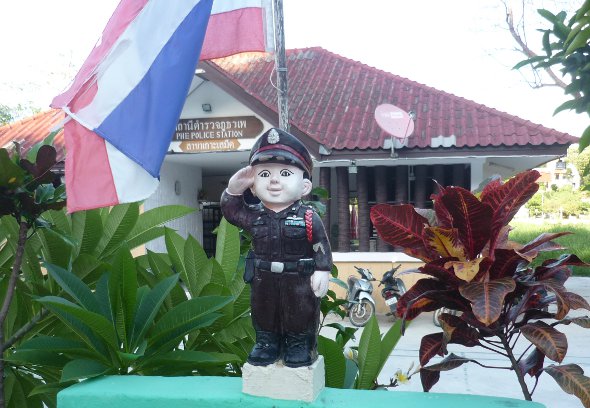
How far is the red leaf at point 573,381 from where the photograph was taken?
1736 mm

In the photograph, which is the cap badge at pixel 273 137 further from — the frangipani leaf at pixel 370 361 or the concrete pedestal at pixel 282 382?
the frangipani leaf at pixel 370 361

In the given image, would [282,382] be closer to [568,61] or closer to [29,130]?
[568,61]

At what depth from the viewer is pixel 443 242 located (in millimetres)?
1911

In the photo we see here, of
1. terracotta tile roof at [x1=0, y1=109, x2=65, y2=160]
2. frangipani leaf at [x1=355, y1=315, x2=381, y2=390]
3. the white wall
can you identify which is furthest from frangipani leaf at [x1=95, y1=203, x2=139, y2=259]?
terracotta tile roof at [x1=0, y1=109, x2=65, y2=160]

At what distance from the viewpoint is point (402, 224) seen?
6.62 ft

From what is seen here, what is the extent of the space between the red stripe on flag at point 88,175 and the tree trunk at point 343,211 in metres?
6.62

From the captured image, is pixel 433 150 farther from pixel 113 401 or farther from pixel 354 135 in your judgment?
pixel 113 401

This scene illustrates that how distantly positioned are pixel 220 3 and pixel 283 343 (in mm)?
2016

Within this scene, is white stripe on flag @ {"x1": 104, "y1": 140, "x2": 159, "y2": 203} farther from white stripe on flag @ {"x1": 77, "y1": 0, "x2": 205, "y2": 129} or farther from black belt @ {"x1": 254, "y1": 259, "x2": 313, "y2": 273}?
black belt @ {"x1": 254, "y1": 259, "x2": 313, "y2": 273}

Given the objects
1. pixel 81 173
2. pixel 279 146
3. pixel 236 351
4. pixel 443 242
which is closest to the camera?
pixel 443 242

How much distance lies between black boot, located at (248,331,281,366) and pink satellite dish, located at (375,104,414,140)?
18.3 ft

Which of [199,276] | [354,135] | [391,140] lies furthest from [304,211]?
[354,135]

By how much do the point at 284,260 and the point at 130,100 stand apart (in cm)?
98

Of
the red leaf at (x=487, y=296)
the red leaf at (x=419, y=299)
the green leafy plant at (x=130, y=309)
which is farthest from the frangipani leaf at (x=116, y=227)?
the red leaf at (x=487, y=296)
